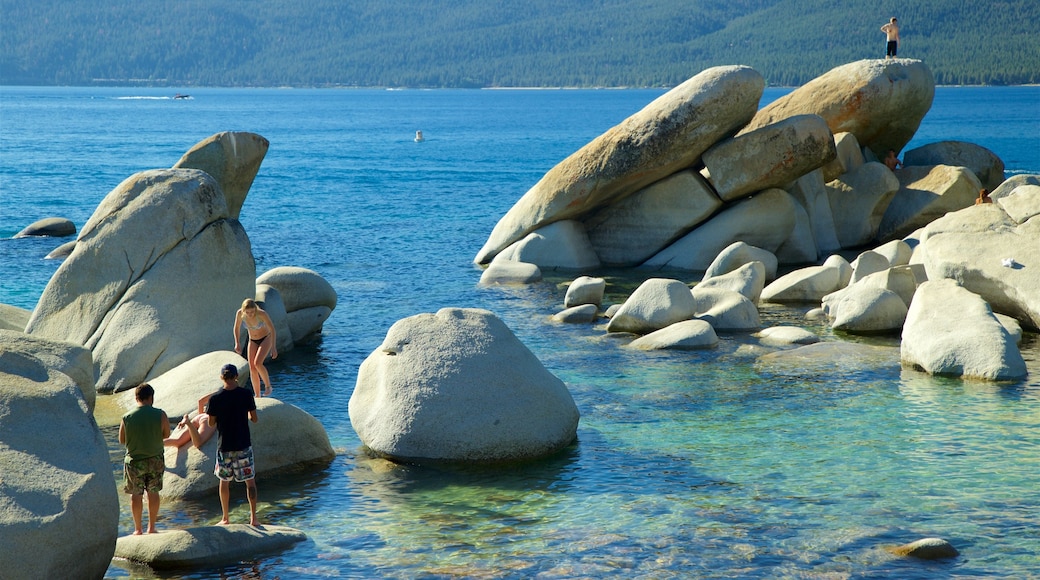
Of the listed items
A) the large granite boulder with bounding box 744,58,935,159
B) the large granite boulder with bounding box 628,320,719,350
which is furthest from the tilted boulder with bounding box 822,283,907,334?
the large granite boulder with bounding box 744,58,935,159

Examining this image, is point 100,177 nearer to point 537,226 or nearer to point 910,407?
point 537,226

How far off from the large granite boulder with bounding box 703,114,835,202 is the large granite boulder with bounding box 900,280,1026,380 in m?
9.47

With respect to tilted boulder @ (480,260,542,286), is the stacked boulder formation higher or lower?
higher

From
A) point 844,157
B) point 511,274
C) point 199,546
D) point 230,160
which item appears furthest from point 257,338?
point 844,157

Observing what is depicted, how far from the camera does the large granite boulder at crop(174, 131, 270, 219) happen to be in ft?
81.6

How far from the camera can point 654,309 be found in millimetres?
21922

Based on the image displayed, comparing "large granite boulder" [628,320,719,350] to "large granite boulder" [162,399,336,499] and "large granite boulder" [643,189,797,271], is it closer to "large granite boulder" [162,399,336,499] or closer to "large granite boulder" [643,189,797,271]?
"large granite boulder" [162,399,336,499]

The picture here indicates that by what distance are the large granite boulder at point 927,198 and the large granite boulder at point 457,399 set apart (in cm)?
1856

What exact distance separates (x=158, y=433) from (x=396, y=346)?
4.22 m

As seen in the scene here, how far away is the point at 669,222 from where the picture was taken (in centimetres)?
2969

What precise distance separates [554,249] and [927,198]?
10367mm

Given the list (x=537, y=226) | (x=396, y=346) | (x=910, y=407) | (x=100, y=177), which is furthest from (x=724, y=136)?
(x=100, y=177)

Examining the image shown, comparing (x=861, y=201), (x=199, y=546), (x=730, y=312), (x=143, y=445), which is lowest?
(x=199, y=546)

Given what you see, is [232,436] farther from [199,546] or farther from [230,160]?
[230,160]
